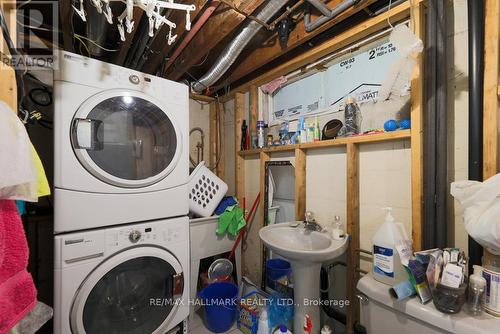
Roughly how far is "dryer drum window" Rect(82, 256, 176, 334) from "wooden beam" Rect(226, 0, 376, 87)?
1.58 metres

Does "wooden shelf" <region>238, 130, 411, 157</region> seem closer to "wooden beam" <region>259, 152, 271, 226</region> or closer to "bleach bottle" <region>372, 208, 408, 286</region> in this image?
"wooden beam" <region>259, 152, 271, 226</region>

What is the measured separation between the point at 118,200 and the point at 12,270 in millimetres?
547

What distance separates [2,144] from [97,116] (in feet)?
1.98

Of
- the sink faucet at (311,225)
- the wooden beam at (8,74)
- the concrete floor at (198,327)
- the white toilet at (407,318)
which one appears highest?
the wooden beam at (8,74)

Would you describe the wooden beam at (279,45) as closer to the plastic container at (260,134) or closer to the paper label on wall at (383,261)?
the plastic container at (260,134)

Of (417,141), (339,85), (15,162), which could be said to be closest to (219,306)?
(15,162)

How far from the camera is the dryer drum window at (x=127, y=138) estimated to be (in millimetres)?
1092

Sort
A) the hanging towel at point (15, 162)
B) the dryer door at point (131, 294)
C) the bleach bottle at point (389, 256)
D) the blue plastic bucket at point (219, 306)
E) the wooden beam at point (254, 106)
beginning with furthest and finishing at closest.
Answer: the wooden beam at point (254, 106), the blue plastic bucket at point (219, 306), the dryer door at point (131, 294), the bleach bottle at point (389, 256), the hanging towel at point (15, 162)

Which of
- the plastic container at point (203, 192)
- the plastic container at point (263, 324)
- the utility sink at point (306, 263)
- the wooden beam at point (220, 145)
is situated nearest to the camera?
the utility sink at point (306, 263)

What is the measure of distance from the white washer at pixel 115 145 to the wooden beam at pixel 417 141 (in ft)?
4.05

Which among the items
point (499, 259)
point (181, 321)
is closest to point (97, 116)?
point (181, 321)

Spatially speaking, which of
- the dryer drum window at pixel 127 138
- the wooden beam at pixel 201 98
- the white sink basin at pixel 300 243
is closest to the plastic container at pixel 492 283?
the white sink basin at pixel 300 243

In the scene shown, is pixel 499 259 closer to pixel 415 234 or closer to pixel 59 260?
pixel 415 234

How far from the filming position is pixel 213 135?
2.60m
